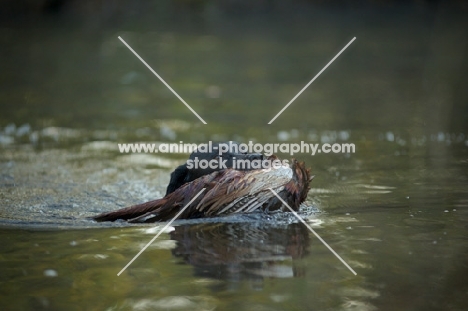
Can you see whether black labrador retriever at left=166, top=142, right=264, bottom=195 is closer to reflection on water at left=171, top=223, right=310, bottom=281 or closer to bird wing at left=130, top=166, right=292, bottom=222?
bird wing at left=130, top=166, right=292, bottom=222

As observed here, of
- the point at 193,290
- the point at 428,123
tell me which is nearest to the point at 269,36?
the point at 428,123

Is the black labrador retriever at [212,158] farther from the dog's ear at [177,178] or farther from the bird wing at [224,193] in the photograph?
the bird wing at [224,193]

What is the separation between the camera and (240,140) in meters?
8.54

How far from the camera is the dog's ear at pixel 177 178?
18.8 ft

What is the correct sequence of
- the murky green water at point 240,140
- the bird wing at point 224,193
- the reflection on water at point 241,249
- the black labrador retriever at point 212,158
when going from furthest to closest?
1. the black labrador retriever at point 212,158
2. the bird wing at point 224,193
3. the reflection on water at point 241,249
4. the murky green water at point 240,140

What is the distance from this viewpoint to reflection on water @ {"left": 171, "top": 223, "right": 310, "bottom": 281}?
4297 millimetres

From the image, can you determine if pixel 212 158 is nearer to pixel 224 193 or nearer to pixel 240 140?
pixel 224 193

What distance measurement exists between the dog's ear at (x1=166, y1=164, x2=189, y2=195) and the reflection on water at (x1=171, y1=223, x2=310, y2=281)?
60 centimetres

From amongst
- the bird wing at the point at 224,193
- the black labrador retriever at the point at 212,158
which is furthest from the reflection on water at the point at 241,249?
the black labrador retriever at the point at 212,158

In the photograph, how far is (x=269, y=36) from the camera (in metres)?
17.9

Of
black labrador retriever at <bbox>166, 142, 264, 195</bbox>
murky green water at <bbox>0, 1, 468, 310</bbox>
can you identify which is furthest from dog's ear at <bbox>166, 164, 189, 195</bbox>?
murky green water at <bbox>0, 1, 468, 310</bbox>

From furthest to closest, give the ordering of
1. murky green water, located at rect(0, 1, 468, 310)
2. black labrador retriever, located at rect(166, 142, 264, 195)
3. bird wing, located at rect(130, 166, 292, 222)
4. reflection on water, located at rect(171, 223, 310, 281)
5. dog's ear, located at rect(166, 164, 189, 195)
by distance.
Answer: dog's ear, located at rect(166, 164, 189, 195) → black labrador retriever, located at rect(166, 142, 264, 195) → bird wing, located at rect(130, 166, 292, 222) → reflection on water, located at rect(171, 223, 310, 281) → murky green water, located at rect(0, 1, 468, 310)

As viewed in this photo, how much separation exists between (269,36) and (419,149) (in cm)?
1036

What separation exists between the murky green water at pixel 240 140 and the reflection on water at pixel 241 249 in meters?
0.02
